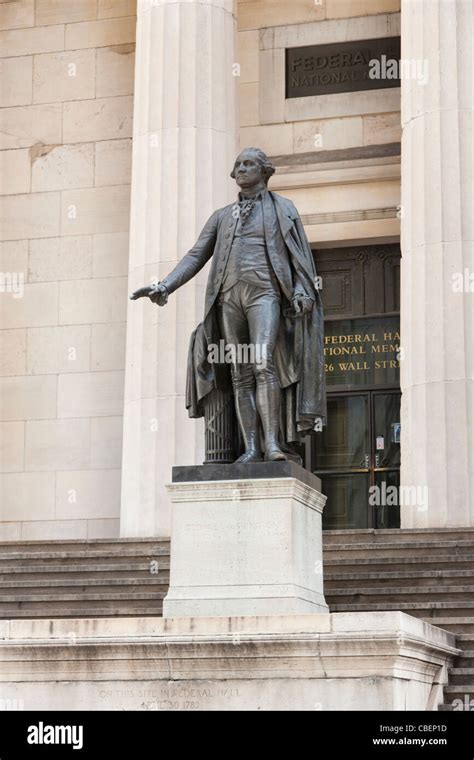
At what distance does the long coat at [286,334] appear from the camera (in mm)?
13133

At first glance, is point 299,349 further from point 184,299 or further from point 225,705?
point 184,299

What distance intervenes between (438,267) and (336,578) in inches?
207

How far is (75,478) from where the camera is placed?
24141mm

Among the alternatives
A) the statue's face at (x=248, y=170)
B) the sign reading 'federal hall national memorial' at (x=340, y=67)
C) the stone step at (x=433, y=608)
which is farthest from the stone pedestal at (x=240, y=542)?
the sign reading 'federal hall national memorial' at (x=340, y=67)

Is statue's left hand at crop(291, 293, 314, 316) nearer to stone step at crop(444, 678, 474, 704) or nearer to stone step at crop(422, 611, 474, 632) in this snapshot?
stone step at crop(422, 611, 474, 632)

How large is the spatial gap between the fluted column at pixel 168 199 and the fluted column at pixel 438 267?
284 cm

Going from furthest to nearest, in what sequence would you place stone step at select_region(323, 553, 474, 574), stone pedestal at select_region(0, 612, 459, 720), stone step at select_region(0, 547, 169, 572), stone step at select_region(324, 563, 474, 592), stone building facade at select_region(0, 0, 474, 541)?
stone building facade at select_region(0, 0, 474, 541) < stone step at select_region(0, 547, 169, 572) < stone step at select_region(323, 553, 474, 574) < stone step at select_region(324, 563, 474, 592) < stone pedestal at select_region(0, 612, 459, 720)

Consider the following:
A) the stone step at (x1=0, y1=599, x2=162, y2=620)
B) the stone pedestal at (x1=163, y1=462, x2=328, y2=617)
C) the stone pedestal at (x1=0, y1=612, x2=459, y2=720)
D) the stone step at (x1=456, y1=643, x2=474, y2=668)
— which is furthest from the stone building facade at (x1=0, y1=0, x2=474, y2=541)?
the stone pedestal at (x1=0, y1=612, x2=459, y2=720)

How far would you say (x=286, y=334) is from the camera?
13.3 metres

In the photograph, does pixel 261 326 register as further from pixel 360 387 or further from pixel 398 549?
pixel 360 387

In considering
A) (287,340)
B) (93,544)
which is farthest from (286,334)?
(93,544)

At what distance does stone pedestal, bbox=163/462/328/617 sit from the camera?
486 inches
